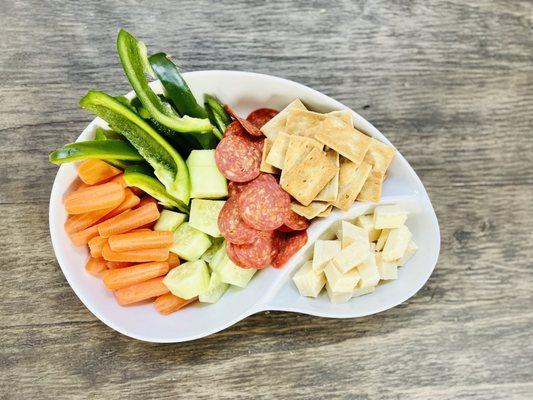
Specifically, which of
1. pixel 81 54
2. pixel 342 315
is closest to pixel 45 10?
pixel 81 54

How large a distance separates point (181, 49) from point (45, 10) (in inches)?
19.2

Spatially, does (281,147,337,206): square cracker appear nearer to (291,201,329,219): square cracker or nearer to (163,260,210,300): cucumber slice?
(291,201,329,219): square cracker

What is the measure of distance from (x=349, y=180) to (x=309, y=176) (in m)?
0.13

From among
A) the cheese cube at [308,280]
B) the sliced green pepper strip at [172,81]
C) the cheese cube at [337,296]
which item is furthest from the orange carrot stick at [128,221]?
the cheese cube at [337,296]

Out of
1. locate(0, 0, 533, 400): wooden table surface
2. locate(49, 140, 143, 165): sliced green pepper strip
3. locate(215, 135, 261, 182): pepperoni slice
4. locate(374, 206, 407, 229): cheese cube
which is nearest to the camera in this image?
locate(49, 140, 143, 165): sliced green pepper strip

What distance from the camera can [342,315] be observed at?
6.48 feet

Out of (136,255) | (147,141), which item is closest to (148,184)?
(147,141)

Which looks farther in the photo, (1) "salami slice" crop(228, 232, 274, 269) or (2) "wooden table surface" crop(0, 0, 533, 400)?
(2) "wooden table surface" crop(0, 0, 533, 400)

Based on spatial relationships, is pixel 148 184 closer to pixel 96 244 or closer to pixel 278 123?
pixel 96 244

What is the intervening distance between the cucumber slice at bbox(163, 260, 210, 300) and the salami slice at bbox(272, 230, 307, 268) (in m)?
0.23

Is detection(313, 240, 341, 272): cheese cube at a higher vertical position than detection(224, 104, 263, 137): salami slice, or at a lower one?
lower

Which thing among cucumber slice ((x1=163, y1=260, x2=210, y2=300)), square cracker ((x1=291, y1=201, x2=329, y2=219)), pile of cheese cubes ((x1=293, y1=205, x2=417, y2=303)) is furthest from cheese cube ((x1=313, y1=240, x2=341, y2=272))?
cucumber slice ((x1=163, y1=260, x2=210, y2=300))

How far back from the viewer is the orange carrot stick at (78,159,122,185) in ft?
5.91

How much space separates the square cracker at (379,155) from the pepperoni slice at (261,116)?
33 centimetres
